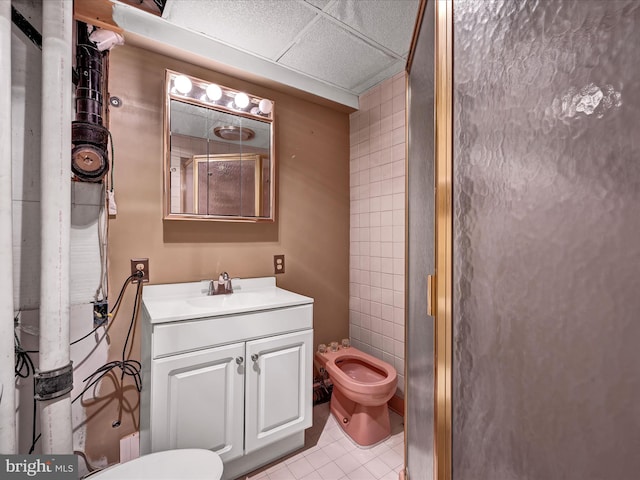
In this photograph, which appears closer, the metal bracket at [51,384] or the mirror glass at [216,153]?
the metal bracket at [51,384]

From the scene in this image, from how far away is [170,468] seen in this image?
1.05 meters

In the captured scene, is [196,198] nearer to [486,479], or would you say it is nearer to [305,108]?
[305,108]

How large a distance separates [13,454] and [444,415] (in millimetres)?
1319

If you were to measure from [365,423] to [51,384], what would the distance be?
141 cm

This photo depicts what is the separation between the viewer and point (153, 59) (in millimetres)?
1526

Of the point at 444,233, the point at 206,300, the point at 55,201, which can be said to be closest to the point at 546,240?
the point at 444,233

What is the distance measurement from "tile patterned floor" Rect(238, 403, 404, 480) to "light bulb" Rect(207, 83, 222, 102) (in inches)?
79.0

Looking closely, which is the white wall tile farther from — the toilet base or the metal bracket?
the metal bracket

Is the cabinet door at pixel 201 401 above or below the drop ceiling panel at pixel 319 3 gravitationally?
below

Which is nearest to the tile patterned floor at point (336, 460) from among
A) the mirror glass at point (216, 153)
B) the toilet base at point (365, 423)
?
the toilet base at point (365, 423)

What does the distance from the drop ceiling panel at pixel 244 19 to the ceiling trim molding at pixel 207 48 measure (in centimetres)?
5

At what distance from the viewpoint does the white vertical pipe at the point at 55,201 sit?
3.06 feet

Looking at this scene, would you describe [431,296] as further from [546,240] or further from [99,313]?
[99,313]

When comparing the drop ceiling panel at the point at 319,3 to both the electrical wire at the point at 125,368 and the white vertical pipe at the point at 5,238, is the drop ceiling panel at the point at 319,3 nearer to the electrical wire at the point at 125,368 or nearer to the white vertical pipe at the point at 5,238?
the white vertical pipe at the point at 5,238
